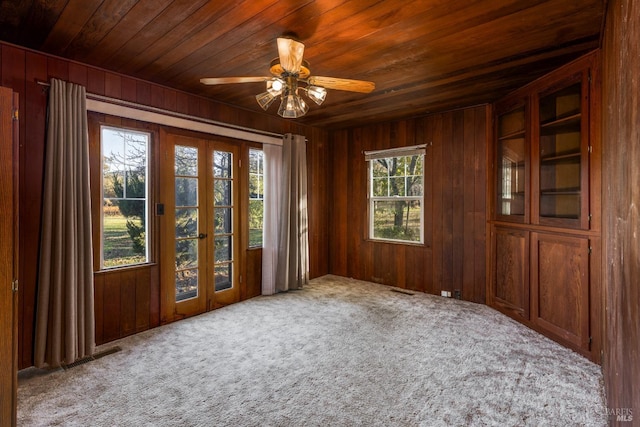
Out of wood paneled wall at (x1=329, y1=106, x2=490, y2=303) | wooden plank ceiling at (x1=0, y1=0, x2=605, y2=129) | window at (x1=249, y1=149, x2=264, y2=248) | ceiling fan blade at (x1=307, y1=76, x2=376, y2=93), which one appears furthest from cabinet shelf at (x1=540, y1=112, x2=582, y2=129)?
window at (x1=249, y1=149, x2=264, y2=248)

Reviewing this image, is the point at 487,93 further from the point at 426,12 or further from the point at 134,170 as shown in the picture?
the point at 134,170

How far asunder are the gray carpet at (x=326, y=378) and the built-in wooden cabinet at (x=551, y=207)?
0.28 metres

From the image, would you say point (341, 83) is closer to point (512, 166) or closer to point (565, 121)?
point (565, 121)

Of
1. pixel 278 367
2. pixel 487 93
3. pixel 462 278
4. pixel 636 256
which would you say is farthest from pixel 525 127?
pixel 278 367

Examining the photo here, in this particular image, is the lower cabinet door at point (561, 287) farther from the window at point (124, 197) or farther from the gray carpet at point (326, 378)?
the window at point (124, 197)

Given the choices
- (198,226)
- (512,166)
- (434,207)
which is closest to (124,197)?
(198,226)

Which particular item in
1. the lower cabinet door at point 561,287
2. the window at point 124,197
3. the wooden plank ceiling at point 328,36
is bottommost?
the lower cabinet door at point 561,287

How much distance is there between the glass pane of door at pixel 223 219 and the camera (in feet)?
12.9

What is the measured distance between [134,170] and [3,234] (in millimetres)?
1648

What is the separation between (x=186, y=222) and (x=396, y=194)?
3008mm

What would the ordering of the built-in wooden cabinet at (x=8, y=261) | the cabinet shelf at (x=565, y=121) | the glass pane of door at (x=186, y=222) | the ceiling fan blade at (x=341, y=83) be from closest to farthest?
the built-in wooden cabinet at (x=8, y=261) < the ceiling fan blade at (x=341, y=83) < the cabinet shelf at (x=565, y=121) < the glass pane of door at (x=186, y=222)

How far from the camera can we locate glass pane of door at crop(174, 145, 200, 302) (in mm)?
3553

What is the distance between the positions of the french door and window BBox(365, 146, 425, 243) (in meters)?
2.21

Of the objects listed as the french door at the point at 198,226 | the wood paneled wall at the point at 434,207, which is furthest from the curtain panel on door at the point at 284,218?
the wood paneled wall at the point at 434,207
